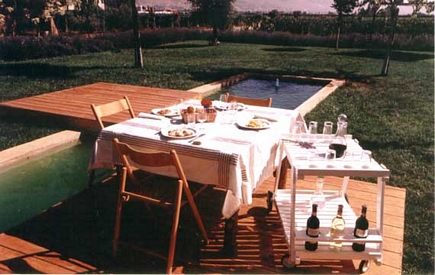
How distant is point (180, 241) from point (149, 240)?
0.90ft

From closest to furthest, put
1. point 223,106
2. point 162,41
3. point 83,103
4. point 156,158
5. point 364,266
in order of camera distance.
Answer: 1. point 156,158
2. point 364,266
3. point 223,106
4. point 83,103
5. point 162,41

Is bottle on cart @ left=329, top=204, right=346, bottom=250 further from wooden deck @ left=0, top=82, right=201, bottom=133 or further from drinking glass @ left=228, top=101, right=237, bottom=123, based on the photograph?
wooden deck @ left=0, top=82, right=201, bottom=133

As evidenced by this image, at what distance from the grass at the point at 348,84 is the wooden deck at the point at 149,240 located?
594 millimetres

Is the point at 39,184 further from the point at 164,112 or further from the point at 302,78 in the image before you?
the point at 302,78

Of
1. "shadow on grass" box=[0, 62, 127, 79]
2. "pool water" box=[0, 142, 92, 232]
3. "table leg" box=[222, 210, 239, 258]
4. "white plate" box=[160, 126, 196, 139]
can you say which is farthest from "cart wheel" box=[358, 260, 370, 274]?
"shadow on grass" box=[0, 62, 127, 79]

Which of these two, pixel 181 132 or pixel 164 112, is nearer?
pixel 181 132

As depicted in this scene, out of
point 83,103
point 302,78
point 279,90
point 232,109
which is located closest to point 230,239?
point 232,109

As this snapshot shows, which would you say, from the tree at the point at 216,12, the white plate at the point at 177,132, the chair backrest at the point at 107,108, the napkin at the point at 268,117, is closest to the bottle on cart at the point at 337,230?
the napkin at the point at 268,117

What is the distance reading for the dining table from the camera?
2.90 metres

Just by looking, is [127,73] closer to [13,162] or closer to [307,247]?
[13,162]

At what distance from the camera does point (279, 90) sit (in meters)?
11.1

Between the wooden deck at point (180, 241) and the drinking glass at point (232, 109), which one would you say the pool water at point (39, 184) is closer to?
the wooden deck at point (180, 241)

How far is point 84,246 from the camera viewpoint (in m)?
3.26

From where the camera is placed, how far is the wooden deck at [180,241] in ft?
9.87
